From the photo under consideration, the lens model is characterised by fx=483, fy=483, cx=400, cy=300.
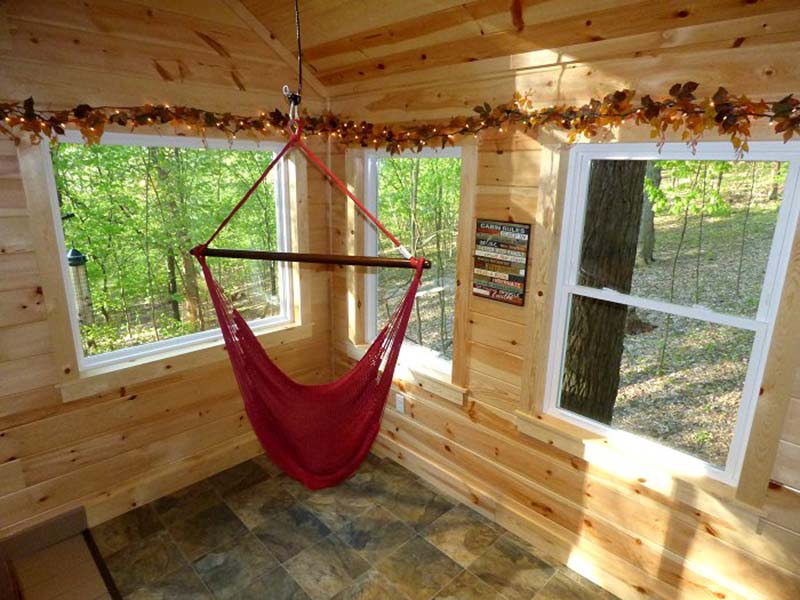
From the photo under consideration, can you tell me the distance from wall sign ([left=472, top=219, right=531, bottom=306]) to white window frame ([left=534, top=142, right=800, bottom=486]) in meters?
0.18

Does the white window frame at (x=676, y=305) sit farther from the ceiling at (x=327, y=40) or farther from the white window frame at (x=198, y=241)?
the white window frame at (x=198, y=241)

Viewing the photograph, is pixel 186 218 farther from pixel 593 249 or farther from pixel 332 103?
pixel 593 249

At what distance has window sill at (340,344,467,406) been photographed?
103 inches

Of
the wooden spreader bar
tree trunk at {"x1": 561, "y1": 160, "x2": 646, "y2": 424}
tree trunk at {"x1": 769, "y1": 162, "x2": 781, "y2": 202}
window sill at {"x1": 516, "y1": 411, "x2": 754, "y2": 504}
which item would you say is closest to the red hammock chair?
the wooden spreader bar

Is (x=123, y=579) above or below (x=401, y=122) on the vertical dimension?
below

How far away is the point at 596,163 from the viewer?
1.99 meters

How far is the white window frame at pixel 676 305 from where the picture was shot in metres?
1.56

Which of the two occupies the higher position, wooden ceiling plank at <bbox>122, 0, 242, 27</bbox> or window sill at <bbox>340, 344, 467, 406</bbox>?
wooden ceiling plank at <bbox>122, 0, 242, 27</bbox>

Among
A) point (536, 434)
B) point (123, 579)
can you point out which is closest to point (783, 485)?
point (536, 434)

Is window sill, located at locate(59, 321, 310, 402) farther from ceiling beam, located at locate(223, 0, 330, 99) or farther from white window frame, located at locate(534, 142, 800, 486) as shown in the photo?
white window frame, located at locate(534, 142, 800, 486)

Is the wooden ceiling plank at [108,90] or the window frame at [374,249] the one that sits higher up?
the wooden ceiling plank at [108,90]

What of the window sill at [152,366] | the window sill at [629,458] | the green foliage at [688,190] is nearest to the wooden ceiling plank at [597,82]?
the green foliage at [688,190]

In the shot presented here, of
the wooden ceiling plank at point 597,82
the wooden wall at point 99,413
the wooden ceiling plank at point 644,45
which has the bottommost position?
the wooden wall at point 99,413

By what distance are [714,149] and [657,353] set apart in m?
0.98
